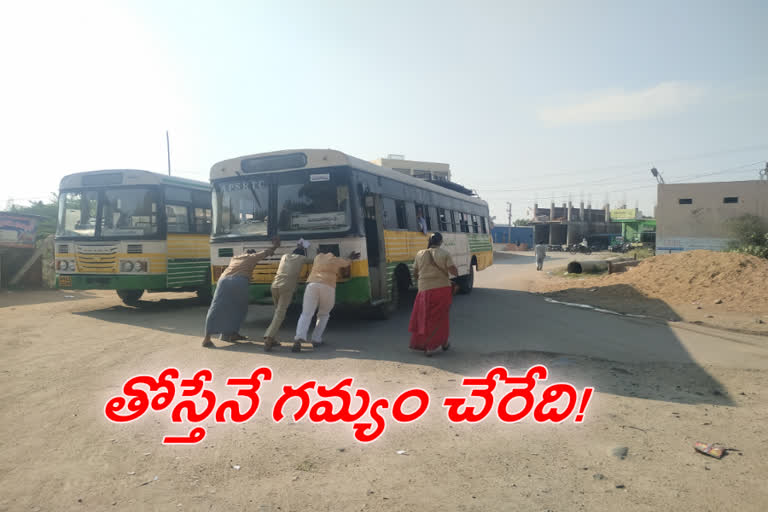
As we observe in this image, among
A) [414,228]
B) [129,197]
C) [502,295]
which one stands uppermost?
[129,197]

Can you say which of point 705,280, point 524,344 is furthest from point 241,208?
point 705,280

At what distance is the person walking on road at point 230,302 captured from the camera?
784 cm

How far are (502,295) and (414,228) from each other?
5111 millimetres

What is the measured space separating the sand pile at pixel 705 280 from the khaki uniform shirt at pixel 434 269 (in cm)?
811

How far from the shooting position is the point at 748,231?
24.7m

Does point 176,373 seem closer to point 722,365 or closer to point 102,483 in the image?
point 102,483

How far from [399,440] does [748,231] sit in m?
26.7

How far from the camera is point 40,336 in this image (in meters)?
8.59

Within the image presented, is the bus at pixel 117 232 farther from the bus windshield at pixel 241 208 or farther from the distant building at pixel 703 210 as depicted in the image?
the distant building at pixel 703 210

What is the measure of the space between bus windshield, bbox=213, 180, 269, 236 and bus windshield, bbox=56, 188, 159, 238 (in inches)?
109

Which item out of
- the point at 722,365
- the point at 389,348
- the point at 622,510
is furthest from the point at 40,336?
the point at 722,365

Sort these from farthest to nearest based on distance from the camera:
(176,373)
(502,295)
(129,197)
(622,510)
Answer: (502,295) < (129,197) < (176,373) < (622,510)

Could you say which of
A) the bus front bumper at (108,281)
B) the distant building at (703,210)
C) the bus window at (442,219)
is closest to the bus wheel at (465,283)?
the bus window at (442,219)
